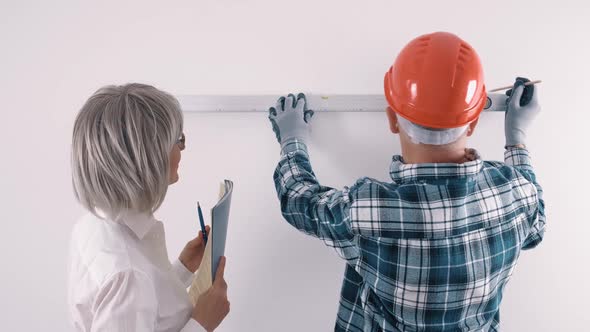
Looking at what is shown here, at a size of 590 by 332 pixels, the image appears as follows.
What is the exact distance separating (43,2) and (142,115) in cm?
59

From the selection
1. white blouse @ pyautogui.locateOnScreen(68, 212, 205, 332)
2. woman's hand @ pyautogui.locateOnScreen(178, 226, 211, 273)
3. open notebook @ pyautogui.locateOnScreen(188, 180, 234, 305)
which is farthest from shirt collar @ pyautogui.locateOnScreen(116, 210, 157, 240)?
woman's hand @ pyautogui.locateOnScreen(178, 226, 211, 273)

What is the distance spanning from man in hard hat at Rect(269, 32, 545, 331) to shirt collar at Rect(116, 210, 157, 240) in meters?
0.32

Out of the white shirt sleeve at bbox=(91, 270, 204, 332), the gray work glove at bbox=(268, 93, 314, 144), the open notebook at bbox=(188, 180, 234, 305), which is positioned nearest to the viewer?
the white shirt sleeve at bbox=(91, 270, 204, 332)

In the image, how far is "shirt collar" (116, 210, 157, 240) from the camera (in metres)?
0.76

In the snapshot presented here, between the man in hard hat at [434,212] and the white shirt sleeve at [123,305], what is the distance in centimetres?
35

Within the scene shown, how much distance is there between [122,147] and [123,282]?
23 cm

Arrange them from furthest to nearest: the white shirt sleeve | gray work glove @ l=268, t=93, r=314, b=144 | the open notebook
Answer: gray work glove @ l=268, t=93, r=314, b=144
the open notebook
the white shirt sleeve

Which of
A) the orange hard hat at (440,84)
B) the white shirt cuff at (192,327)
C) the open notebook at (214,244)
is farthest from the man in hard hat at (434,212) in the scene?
the white shirt cuff at (192,327)

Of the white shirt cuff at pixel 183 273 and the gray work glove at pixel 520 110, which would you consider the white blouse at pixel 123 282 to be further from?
the gray work glove at pixel 520 110

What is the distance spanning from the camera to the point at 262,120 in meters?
1.07

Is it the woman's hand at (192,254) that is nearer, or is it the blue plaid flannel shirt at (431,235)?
the blue plaid flannel shirt at (431,235)

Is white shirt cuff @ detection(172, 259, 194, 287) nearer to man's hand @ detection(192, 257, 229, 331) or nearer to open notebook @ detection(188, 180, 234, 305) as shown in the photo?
open notebook @ detection(188, 180, 234, 305)

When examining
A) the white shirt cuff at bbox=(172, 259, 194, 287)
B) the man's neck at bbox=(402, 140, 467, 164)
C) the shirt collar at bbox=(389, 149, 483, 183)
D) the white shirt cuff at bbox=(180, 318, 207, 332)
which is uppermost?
the man's neck at bbox=(402, 140, 467, 164)

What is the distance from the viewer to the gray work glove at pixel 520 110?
1.02m
